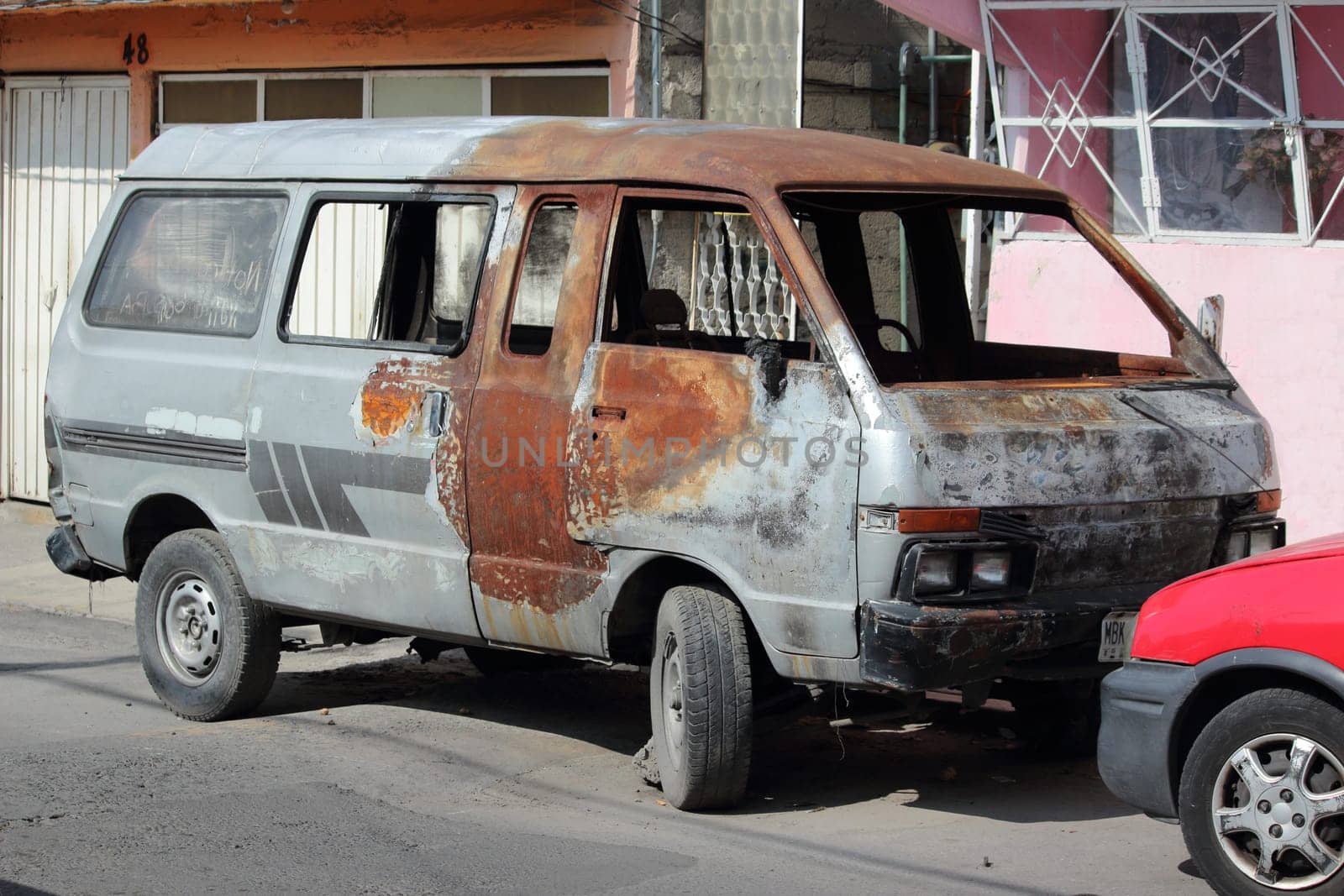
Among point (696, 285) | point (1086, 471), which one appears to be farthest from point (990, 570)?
point (696, 285)

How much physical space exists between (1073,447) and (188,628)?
3814 millimetres

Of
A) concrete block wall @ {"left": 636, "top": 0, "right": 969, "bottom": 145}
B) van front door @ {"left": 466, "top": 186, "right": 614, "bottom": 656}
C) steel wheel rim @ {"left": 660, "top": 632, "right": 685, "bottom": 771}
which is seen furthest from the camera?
concrete block wall @ {"left": 636, "top": 0, "right": 969, "bottom": 145}

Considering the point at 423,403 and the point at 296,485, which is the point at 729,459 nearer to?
the point at 423,403

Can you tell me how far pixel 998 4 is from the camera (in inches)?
367

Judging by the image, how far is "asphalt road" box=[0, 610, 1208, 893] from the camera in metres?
5.04

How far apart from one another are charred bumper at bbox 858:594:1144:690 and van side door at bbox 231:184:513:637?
5.64 ft

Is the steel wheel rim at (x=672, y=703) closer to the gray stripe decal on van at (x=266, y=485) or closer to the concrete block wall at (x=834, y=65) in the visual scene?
the gray stripe decal on van at (x=266, y=485)

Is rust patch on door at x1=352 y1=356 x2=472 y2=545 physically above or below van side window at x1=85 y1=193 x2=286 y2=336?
below

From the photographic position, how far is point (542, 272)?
248 inches

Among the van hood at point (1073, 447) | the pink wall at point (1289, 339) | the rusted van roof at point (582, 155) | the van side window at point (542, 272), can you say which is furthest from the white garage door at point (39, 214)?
the van hood at point (1073, 447)

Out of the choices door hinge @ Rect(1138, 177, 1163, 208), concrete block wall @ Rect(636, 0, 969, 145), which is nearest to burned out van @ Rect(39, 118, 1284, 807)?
door hinge @ Rect(1138, 177, 1163, 208)

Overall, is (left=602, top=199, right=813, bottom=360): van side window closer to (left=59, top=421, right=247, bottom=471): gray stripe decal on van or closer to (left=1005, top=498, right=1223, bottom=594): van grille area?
(left=1005, top=498, right=1223, bottom=594): van grille area

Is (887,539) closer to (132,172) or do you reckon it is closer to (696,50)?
(132,172)

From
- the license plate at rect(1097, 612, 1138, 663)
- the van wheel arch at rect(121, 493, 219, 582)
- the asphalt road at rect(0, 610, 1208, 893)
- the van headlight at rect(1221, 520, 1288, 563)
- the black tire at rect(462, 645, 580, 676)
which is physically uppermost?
the van headlight at rect(1221, 520, 1288, 563)
